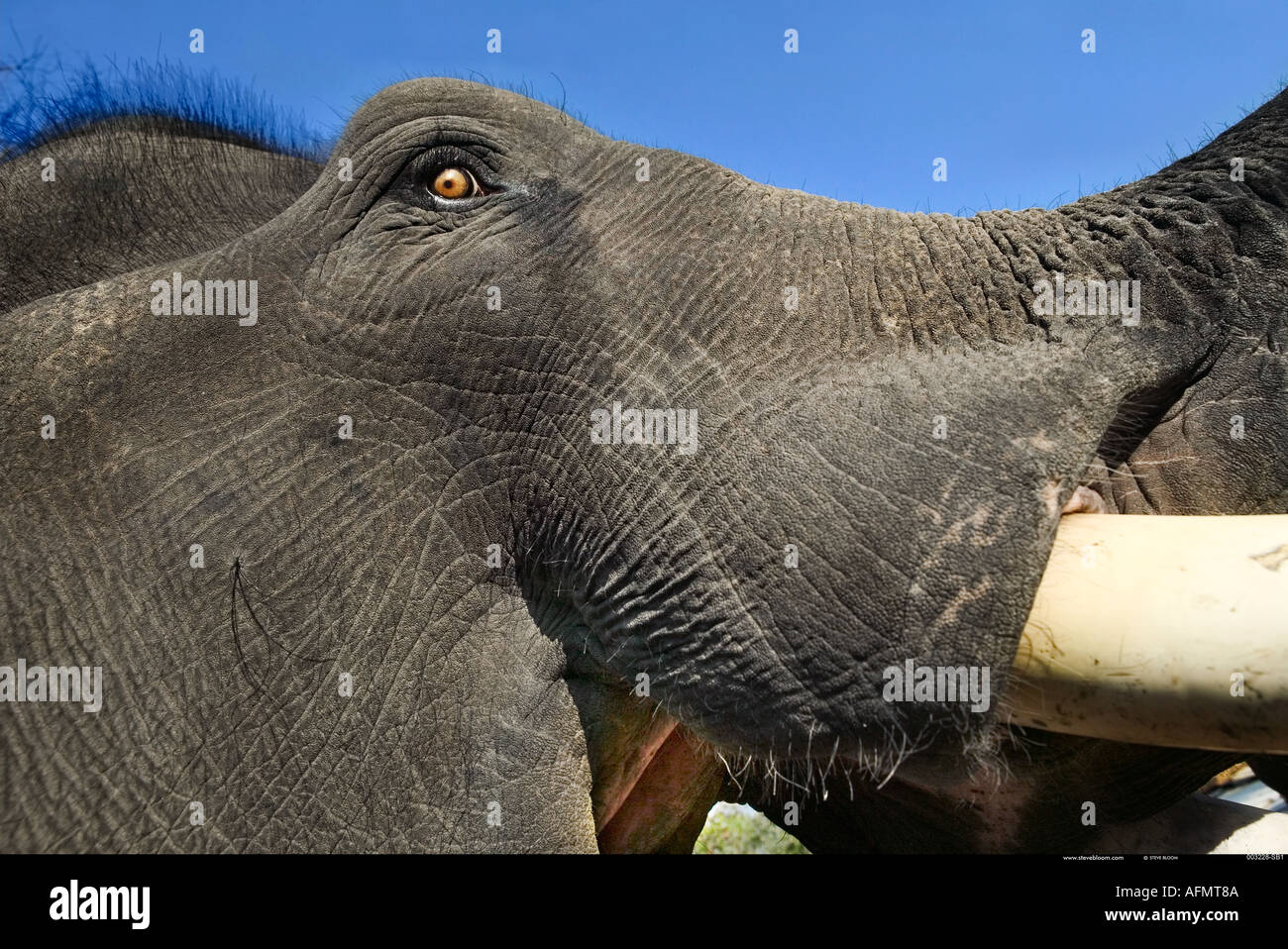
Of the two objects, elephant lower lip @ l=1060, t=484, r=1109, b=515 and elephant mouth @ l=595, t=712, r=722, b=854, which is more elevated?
elephant lower lip @ l=1060, t=484, r=1109, b=515

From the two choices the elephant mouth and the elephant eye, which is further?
the elephant mouth

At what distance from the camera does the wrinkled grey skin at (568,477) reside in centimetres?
243

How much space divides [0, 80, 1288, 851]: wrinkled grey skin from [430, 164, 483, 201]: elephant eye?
0.20ft

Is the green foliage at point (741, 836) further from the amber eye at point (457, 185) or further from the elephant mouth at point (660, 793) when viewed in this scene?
the amber eye at point (457, 185)

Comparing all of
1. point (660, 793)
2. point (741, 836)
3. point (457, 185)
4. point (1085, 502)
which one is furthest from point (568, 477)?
point (741, 836)

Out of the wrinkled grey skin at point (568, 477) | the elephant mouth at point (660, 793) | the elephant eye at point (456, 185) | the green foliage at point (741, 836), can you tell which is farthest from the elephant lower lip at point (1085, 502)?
the green foliage at point (741, 836)

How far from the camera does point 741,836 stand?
820 cm

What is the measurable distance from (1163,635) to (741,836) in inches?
257

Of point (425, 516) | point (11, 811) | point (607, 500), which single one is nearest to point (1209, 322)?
point (607, 500)

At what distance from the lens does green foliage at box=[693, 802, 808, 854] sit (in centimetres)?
785

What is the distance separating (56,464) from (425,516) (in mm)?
1020

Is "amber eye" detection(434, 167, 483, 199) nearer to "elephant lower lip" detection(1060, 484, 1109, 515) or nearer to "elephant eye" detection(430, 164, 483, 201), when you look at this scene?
"elephant eye" detection(430, 164, 483, 201)

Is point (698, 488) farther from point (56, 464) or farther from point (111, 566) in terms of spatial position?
point (56, 464)

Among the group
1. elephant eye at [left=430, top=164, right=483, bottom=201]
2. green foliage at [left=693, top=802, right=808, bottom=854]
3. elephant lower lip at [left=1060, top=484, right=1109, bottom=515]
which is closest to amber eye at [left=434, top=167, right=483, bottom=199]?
elephant eye at [left=430, top=164, right=483, bottom=201]
